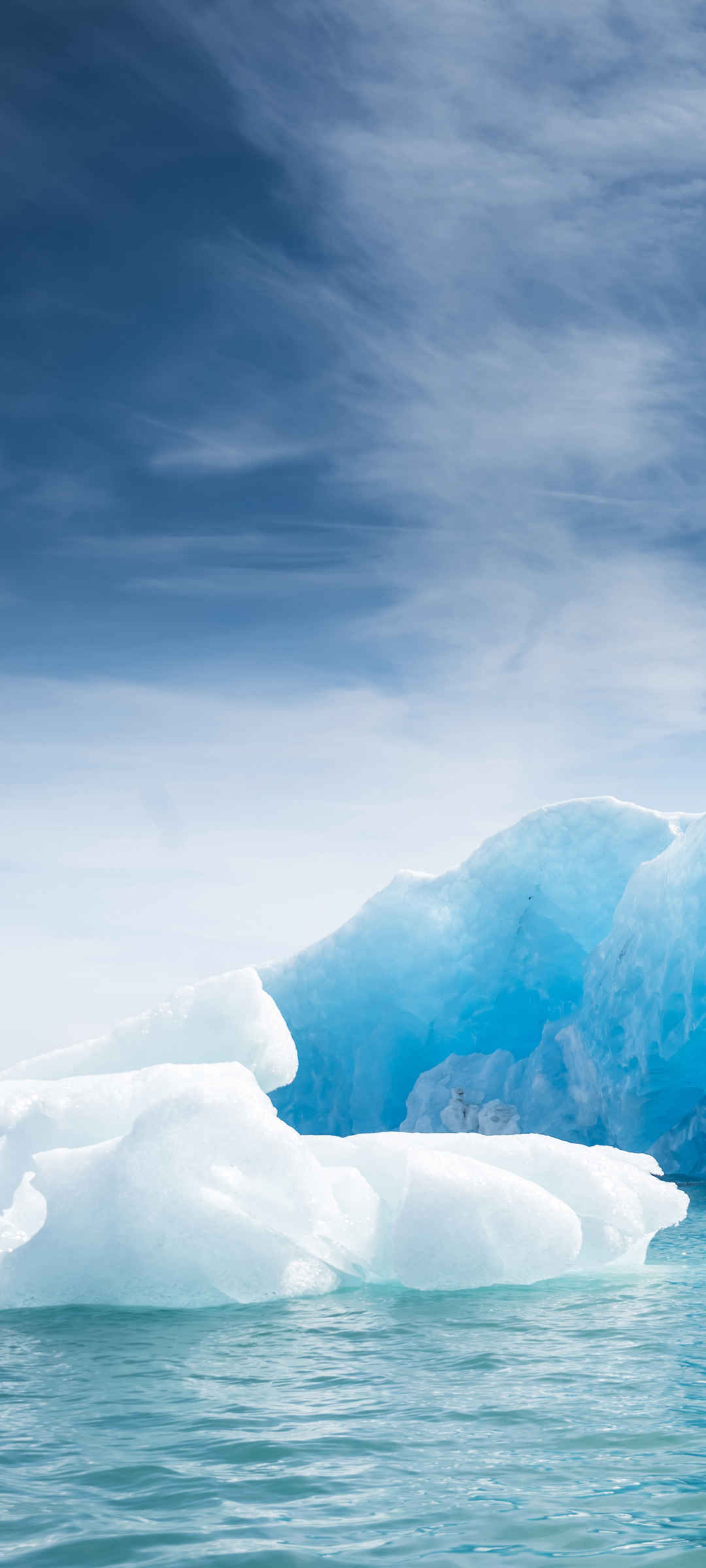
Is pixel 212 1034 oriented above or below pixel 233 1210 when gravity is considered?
above

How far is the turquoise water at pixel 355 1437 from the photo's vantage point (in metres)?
3.32

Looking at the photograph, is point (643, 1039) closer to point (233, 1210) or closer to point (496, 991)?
point (496, 991)

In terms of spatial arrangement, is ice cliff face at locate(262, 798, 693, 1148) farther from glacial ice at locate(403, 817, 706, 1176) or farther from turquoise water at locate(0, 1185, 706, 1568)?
turquoise water at locate(0, 1185, 706, 1568)

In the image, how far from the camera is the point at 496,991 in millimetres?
19484

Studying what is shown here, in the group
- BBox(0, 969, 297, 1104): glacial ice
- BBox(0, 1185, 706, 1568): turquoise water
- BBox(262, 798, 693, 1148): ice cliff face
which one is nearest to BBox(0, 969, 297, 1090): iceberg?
BBox(0, 969, 297, 1104): glacial ice

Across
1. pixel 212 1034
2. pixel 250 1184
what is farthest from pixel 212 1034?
pixel 250 1184

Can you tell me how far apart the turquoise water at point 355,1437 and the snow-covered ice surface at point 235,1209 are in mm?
292

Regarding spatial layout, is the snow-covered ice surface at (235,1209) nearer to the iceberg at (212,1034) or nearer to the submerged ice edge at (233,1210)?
the submerged ice edge at (233,1210)

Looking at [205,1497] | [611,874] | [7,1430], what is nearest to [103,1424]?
[7,1430]

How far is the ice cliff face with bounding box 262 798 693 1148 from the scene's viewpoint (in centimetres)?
1736

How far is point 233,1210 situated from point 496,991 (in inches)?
511

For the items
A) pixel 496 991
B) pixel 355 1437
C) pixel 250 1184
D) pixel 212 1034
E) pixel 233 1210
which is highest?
pixel 496 991

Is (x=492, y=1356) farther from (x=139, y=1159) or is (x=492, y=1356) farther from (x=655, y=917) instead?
(x=655, y=917)

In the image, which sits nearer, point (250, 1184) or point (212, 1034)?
point (250, 1184)
